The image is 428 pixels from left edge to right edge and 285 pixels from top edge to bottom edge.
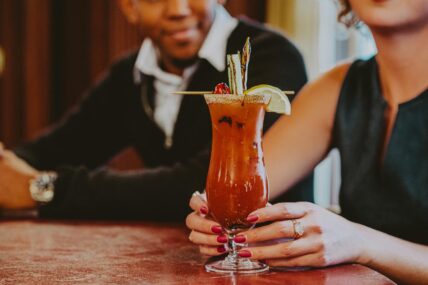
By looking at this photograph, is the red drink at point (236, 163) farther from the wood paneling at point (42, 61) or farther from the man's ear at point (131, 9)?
the wood paneling at point (42, 61)

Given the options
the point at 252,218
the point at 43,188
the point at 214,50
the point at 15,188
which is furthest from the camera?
the point at 214,50

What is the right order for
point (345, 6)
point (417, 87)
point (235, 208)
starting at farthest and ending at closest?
point (345, 6) < point (417, 87) < point (235, 208)

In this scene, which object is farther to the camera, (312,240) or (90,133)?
(90,133)

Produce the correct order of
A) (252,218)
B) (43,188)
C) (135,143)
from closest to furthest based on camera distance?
1. (252,218)
2. (43,188)
3. (135,143)

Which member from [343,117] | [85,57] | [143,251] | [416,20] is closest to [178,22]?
[343,117]

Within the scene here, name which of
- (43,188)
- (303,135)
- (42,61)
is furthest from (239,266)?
(42,61)

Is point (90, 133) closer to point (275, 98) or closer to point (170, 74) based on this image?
point (170, 74)

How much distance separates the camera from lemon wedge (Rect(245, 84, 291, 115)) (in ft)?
4.73

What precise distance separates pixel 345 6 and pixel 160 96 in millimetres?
923

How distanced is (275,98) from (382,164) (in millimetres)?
615

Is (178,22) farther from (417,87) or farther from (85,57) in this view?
(85,57)

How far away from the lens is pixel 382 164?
1.97m

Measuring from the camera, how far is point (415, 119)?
196cm

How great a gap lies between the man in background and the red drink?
0.80 metres
